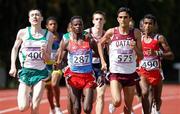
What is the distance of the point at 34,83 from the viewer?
1280 cm

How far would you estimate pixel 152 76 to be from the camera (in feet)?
47.7

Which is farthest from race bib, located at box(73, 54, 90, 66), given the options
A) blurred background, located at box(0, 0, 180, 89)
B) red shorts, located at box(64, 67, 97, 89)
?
blurred background, located at box(0, 0, 180, 89)

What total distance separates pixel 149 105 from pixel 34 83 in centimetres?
240

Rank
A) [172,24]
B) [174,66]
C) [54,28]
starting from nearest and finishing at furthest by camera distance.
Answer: [54,28] < [172,24] < [174,66]

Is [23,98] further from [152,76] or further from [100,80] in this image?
[152,76]

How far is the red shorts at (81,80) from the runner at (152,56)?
65.8 inches

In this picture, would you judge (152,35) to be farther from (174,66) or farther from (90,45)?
(174,66)

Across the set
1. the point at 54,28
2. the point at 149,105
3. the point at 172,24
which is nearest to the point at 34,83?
the point at 149,105

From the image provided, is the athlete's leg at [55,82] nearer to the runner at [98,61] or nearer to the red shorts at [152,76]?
the runner at [98,61]

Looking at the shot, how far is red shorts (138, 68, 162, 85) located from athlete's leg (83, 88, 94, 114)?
228 cm

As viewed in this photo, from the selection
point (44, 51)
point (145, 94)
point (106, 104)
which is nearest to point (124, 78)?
point (145, 94)

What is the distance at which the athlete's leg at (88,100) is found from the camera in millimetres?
12188

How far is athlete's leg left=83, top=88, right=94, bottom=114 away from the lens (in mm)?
12188

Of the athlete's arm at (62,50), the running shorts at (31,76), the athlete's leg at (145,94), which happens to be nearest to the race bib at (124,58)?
the athlete's arm at (62,50)
